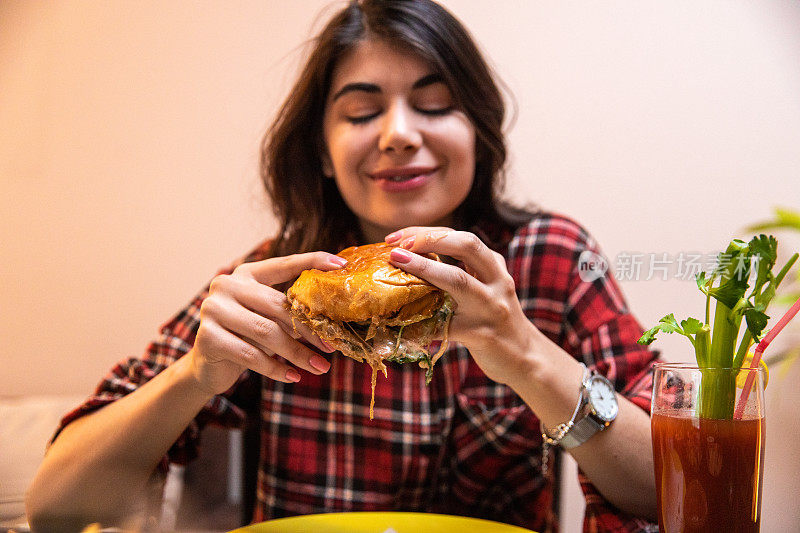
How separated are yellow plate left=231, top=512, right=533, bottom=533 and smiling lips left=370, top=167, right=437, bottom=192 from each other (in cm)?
51

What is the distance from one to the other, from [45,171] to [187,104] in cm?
29

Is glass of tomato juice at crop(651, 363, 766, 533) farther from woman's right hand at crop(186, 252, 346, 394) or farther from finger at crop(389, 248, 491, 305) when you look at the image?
woman's right hand at crop(186, 252, 346, 394)

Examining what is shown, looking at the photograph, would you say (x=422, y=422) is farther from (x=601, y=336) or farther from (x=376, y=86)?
(x=376, y=86)

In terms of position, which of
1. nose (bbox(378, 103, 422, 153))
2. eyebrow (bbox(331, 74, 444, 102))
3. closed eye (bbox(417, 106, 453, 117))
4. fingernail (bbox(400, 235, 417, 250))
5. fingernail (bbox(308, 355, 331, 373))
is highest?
eyebrow (bbox(331, 74, 444, 102))

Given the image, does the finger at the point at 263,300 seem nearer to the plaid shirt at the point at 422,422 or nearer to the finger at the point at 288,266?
the finger at the point at 288,266

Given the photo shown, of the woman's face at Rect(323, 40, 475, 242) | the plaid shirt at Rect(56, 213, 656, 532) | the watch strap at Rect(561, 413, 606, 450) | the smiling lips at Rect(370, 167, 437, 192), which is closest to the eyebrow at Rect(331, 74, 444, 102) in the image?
the woman's face at Rect(323, 40, 475, 242)

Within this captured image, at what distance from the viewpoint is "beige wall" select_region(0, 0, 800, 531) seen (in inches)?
39.1

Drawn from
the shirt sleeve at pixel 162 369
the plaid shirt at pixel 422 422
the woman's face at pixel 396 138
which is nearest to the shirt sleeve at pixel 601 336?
the plaid shirt at pixel 422 422

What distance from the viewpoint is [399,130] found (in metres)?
0.99

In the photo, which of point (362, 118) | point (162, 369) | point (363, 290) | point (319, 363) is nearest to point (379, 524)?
point (319, 363)

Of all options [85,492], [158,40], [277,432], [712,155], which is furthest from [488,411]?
[158,40]

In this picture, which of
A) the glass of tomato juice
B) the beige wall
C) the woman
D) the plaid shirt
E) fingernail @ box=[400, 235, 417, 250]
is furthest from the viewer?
the plaid shirt

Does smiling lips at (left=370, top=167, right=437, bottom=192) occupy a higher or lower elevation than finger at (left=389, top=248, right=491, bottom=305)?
higher

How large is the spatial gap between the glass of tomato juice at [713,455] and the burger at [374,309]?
10.8 inches
